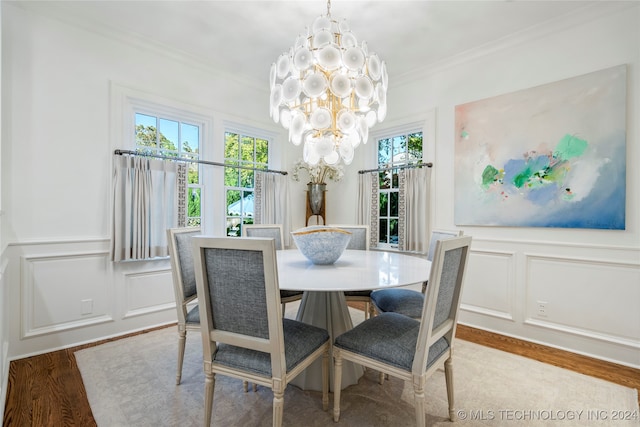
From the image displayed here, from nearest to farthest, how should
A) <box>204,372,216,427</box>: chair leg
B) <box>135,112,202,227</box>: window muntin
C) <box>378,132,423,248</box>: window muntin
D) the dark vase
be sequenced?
<box>204,372,216,427</box>: chair leg, <box>135,112,202,227</box>: window muntin, <box>378,132,423,248</box>: window muntin, the dark vase

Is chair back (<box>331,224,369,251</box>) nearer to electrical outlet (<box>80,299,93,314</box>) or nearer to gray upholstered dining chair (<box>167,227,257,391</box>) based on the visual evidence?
gray upholstered dining chair (<box>167,227,257,391</box>)

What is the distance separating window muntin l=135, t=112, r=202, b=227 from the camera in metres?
3.04

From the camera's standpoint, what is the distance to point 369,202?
3959mm

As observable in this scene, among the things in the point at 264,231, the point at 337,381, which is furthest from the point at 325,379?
the point at 264,231

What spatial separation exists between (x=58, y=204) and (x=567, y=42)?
4465 mm

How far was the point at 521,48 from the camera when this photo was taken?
281cm

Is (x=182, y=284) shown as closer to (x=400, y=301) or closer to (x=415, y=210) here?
(x=400, y=301)

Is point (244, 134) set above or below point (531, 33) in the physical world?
below

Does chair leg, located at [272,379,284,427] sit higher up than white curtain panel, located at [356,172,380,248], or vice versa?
white curtain panel, located at [356,172,380,248]

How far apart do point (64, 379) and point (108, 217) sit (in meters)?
1.28

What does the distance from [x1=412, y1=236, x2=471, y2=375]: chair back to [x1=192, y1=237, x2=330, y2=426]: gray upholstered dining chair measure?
1.80ft

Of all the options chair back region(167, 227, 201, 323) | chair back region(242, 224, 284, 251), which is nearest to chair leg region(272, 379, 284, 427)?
chair back region(167, 227, 201, 323)

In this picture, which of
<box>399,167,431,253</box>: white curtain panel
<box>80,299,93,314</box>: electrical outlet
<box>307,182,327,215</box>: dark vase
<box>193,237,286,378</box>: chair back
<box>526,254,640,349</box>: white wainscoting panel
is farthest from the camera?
<box>307,182,327,215</box>: dark vase

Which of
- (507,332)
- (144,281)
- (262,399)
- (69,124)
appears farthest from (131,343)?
(507,332)
